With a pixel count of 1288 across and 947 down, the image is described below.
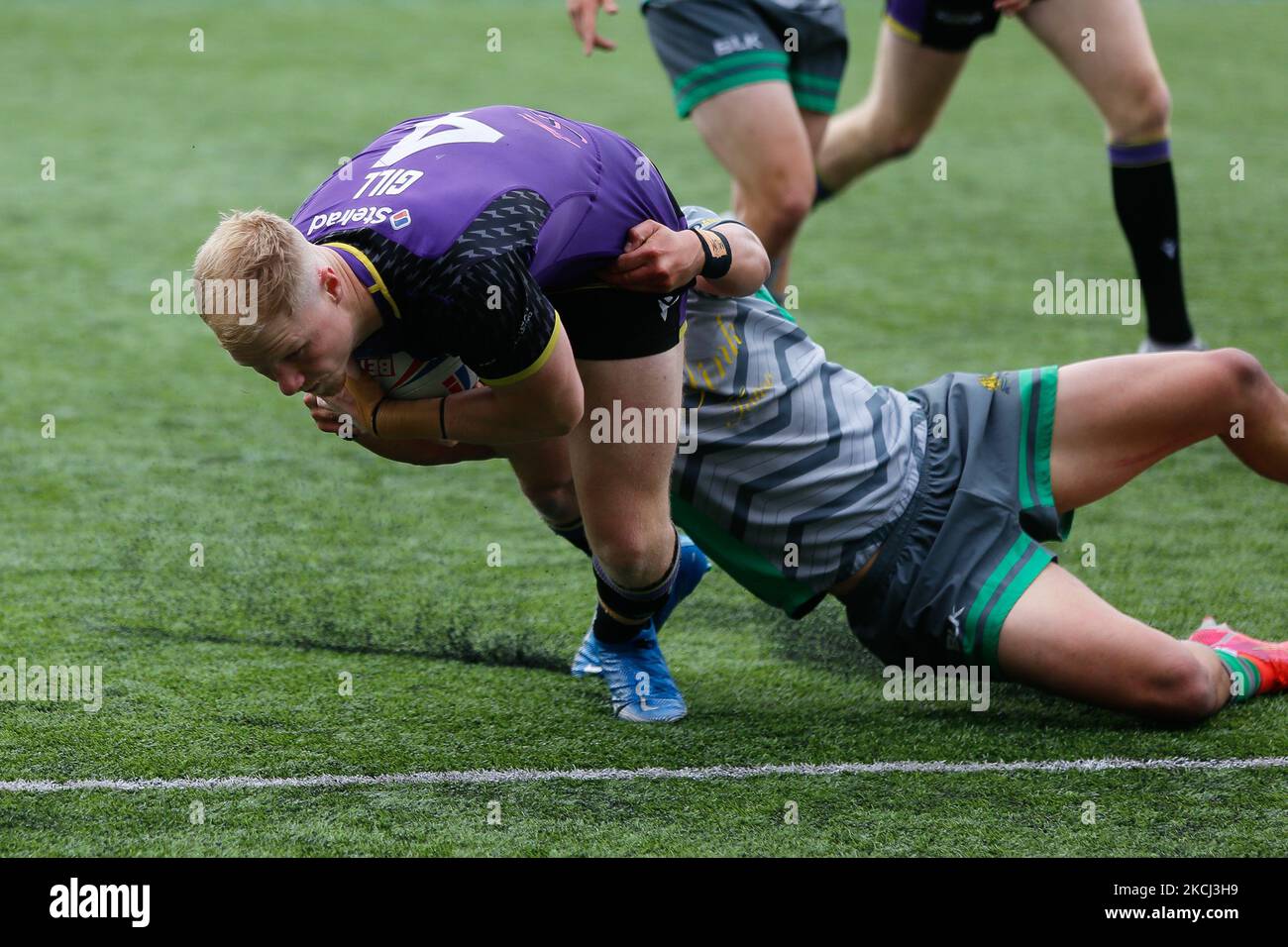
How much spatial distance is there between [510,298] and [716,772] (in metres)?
0.98

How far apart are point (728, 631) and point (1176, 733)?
103 centimetres

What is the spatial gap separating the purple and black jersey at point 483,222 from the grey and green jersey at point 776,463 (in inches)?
13.3

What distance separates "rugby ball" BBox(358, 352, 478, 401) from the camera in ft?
9.71

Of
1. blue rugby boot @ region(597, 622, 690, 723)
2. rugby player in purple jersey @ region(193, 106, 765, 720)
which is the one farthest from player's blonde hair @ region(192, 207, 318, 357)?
blue rugby boot @ region(597, 622, 690, 723)

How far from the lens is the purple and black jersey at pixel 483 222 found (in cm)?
261

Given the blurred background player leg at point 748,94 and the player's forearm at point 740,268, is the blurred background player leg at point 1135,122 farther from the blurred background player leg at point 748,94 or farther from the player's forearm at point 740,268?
the player's forearm at point 740,268

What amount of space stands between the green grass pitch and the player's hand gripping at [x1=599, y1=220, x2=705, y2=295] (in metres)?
0.87

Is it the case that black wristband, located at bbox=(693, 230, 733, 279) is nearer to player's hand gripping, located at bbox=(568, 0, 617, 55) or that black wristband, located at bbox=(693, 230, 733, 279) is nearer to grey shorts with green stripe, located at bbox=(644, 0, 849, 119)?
player's hand gripping, located at bbox=(568, 0, 617, 55)

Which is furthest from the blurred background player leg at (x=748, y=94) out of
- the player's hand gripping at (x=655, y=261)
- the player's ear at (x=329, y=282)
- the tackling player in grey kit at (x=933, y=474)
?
the player's ear at (x=329, y=282)

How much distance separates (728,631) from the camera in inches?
148

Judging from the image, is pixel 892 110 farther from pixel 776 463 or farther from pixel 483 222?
pixel 483 222

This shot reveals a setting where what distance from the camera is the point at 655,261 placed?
2865 millimetres

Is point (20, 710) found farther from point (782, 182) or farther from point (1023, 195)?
point (1023, 195)
